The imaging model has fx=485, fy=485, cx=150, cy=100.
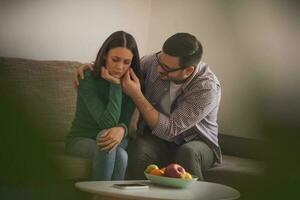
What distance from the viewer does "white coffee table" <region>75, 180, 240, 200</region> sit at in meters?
0.40

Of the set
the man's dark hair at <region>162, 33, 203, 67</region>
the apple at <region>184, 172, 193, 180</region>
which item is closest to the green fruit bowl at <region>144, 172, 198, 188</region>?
the apple at <region>184, 172, 193, 180</region>

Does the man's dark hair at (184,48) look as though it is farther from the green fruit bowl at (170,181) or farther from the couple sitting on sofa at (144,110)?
the green fruit bowl at (170,181)

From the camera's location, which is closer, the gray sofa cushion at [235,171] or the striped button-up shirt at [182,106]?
the gray sofa cushion at [235,171]

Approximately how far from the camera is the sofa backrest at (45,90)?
0.39 meters

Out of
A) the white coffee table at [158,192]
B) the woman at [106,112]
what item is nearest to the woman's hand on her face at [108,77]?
the woman at [106,112]

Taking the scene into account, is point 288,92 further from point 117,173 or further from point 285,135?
point 117,173

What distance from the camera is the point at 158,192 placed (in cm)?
42

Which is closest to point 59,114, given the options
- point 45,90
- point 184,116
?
point 45,90

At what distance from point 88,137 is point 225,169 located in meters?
0.13

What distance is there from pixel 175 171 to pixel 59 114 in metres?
0.11

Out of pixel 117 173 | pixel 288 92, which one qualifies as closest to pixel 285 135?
pixel 288 92

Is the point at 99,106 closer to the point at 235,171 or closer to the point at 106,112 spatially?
the point at 106,112

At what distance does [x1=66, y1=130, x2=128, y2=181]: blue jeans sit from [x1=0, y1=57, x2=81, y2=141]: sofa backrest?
2 cm

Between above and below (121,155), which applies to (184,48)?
above
